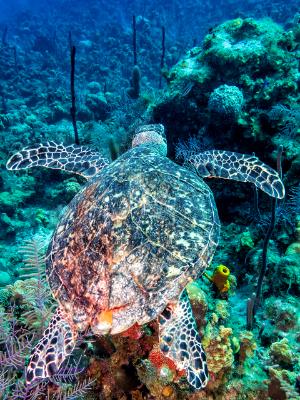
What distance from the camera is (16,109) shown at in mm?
12109

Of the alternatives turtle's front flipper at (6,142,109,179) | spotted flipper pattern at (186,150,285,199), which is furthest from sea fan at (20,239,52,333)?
spotted flipper pattern at (186,150,285,199)

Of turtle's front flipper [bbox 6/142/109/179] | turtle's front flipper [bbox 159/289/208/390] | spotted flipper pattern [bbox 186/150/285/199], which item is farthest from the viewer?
turtle's front flipper [bbox 6/142/109/179]

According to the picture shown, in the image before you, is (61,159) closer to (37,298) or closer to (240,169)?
(37,298)

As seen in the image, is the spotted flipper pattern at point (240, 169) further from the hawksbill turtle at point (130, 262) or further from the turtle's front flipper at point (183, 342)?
the turtle's front flipper at point (183, 342)

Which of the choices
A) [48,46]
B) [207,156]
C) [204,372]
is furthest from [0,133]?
[48,46]

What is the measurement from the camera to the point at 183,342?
2297mm

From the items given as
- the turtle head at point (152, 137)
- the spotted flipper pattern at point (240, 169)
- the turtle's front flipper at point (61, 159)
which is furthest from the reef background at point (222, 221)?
the turtle's front flipper at point (61, 159)

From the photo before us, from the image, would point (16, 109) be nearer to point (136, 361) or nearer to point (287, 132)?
point (287, 132)

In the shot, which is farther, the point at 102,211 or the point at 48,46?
the point at 48,46

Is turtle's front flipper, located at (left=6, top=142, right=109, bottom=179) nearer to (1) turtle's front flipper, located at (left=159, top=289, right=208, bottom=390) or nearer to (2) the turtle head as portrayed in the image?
(2) the turtle head

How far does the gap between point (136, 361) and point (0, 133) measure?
339 inches

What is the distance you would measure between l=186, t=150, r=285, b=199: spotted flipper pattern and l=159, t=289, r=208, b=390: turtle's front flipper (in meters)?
1.65

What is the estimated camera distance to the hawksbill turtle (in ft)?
7.19

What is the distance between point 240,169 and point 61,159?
2.44 m
